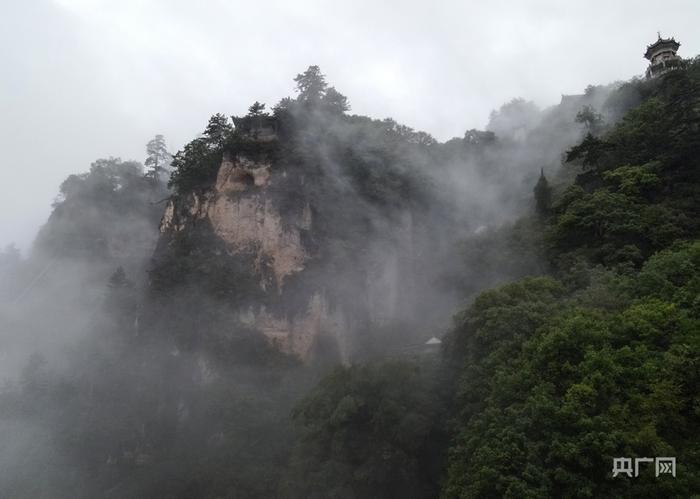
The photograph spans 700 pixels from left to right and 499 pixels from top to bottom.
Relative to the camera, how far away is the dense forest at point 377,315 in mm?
12898

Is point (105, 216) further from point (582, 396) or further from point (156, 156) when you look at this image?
point (582, 396)

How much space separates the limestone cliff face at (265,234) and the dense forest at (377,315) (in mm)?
196

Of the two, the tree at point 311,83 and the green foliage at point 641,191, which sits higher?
the tree at point 311,83

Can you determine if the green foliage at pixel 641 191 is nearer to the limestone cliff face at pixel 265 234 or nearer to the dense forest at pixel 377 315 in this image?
the dense forest at pixel 377 315

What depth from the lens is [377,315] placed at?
31734mm

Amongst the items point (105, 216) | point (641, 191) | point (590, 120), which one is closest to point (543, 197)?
point (641, 191)

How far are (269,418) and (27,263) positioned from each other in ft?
109

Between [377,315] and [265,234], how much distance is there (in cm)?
779

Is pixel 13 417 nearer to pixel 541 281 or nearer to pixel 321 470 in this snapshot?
pixel 321 470

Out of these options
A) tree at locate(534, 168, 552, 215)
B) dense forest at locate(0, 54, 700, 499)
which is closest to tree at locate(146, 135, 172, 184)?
dense forest at locate(0, 54, 700, 499)

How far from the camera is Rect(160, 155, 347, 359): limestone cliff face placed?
28078 millimetres

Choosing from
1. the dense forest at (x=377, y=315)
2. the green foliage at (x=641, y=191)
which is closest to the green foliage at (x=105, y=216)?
the dense forest at (x=377, y=315)

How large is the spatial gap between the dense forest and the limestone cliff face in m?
0.20

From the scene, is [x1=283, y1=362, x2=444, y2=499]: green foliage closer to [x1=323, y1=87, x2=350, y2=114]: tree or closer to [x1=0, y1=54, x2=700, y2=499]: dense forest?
[x1=0, y1=54, x2=700, y2=499]: dense forest
